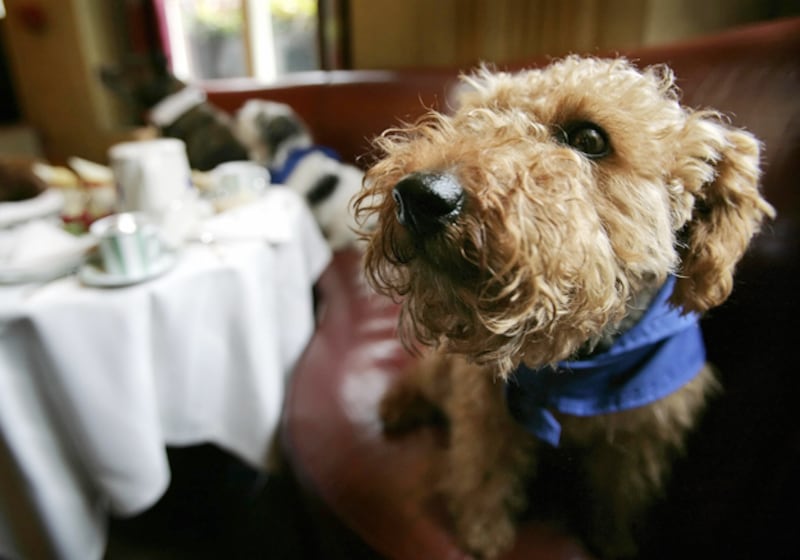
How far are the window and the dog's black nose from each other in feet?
10.1

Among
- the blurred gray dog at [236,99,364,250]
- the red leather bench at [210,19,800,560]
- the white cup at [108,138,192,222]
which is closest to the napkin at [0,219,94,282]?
the white cup at [108,138,192,222]

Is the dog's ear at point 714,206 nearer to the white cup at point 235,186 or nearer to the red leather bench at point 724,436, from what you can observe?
the red leather bench at point 724,436

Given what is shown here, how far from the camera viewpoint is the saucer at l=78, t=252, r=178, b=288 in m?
0.72

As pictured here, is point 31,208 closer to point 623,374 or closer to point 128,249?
point 128,249

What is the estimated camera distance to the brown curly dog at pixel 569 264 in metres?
0.47

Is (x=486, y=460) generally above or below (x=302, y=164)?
below

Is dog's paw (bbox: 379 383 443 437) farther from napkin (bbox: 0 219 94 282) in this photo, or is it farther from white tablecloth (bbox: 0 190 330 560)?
napkin (bbox: 0 219 94 282)

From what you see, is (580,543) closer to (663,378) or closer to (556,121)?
(663,378)

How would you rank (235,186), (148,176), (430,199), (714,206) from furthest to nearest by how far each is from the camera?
1. (235,186)
2. (148,176)
3. (714,206)
4. (430,199)

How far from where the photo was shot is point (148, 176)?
907 mm

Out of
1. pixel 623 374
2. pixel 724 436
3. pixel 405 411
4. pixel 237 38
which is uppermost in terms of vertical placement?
pixel 237 38

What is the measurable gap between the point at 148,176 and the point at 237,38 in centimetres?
322

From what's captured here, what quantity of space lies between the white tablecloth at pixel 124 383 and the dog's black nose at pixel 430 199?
437mm

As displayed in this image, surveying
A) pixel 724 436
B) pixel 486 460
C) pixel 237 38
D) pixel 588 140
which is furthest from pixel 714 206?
pixel 237 38
